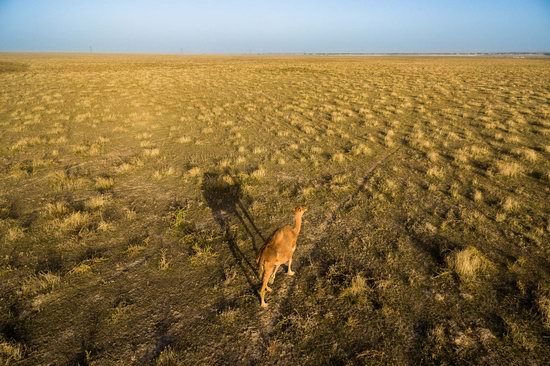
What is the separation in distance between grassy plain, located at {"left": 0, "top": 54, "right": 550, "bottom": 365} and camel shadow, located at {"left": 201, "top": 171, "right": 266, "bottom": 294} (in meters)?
0.05

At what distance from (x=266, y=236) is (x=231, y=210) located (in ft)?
5.20

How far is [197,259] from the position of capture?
6309mm

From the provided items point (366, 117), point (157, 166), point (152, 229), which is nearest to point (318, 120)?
point (366, 117)

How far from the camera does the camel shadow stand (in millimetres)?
6227

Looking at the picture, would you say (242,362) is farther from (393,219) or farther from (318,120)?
(318,120)

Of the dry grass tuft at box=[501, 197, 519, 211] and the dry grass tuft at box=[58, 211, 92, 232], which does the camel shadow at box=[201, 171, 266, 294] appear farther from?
the dry grass tuft at box=[501, 197, 519, 211]

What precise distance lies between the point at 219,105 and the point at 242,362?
22271 millimetres

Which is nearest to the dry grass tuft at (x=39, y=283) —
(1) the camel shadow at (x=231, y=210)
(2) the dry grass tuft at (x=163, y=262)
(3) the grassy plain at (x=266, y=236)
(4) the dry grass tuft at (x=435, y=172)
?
(3) the grassy plain at (x=266, y=236)

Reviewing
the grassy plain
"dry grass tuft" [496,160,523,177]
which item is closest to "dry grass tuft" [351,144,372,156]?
the grassy plain

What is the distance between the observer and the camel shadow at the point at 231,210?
20.4 ft

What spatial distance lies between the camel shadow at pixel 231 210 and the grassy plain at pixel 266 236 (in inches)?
2.1

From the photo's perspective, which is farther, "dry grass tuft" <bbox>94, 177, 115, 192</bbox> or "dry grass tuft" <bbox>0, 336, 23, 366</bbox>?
"dry grass tuft" <bbox>94, 177, 115, 192</bbox>

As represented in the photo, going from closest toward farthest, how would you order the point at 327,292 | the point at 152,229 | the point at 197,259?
the point at 327,292 → the point at 197,259 → the point at 152,229

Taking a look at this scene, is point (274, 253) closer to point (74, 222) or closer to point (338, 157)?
point (74, 222)
